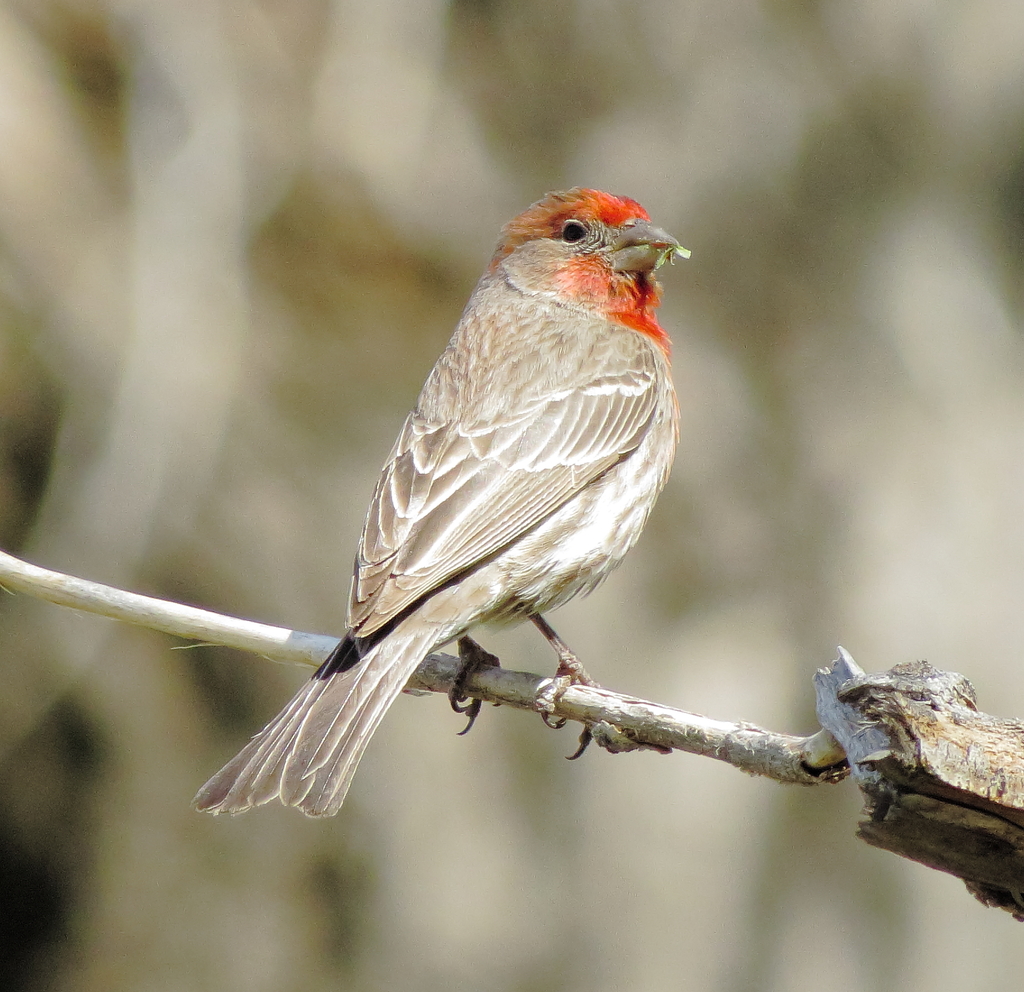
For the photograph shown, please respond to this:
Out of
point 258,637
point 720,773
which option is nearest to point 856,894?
point 720,773

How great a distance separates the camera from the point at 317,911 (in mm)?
6219

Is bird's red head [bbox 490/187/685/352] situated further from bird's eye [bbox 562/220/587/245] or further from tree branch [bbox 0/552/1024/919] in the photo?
tree branch [bbox 0/552/1024/919]

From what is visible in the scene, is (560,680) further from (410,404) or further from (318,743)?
(410,404)

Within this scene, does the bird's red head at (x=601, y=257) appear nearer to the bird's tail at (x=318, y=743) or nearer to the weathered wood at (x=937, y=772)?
the bird's tail at (x=318, y=743)

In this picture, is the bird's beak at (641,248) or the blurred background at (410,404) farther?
the blurred background at (410,404)

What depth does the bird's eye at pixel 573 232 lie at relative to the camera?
16.3 ft

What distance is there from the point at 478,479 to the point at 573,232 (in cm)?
137

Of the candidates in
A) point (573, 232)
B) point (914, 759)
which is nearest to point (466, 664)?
point (573, 232)

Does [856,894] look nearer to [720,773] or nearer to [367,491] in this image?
[720,773]

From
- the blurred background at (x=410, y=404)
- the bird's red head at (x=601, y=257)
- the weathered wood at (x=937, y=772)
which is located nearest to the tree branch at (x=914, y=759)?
the weathered wood at (x=937, y=772)

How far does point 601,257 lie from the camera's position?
193 inches

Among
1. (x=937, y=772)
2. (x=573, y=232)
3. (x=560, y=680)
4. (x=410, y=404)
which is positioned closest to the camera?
(x=937, y=772)

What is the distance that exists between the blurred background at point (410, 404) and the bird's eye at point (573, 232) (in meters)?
1.57

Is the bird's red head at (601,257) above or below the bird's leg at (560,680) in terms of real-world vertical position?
above
